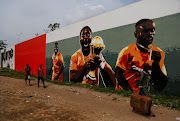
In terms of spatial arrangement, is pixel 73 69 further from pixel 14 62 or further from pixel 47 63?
pixel 14 62

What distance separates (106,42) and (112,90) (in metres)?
2.68

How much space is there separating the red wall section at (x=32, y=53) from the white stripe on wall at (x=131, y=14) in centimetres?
496

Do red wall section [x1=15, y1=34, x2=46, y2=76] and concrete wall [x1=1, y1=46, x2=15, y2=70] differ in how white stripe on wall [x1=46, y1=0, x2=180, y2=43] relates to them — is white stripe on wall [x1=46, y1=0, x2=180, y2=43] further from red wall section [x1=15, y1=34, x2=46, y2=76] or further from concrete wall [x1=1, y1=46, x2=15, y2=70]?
concrete wall [x1=1, y1=46, x2=15, y2=70]

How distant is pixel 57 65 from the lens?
10.4m

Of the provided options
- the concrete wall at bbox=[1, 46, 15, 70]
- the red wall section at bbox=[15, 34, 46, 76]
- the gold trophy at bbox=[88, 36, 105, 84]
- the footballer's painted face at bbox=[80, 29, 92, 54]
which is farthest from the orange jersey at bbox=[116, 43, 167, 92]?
the concrete wall at bbox=[1, 46, 15, 70]

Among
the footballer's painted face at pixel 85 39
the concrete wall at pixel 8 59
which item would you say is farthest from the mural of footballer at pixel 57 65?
the concrete wall at pixel 8 59

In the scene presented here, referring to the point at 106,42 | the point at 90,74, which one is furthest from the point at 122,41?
the point at 90,74

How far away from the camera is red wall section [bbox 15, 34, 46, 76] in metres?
12.4

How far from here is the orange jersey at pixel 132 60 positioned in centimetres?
545

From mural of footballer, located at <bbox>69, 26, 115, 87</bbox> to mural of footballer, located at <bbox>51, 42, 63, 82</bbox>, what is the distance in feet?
4.47

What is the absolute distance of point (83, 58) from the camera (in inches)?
326

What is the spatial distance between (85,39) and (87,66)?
1.83 metres

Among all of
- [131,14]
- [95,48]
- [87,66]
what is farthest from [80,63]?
[131,14]

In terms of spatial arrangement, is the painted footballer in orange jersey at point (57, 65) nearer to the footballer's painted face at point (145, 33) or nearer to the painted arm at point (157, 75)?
the footballer's painted face at point (145, 33)
